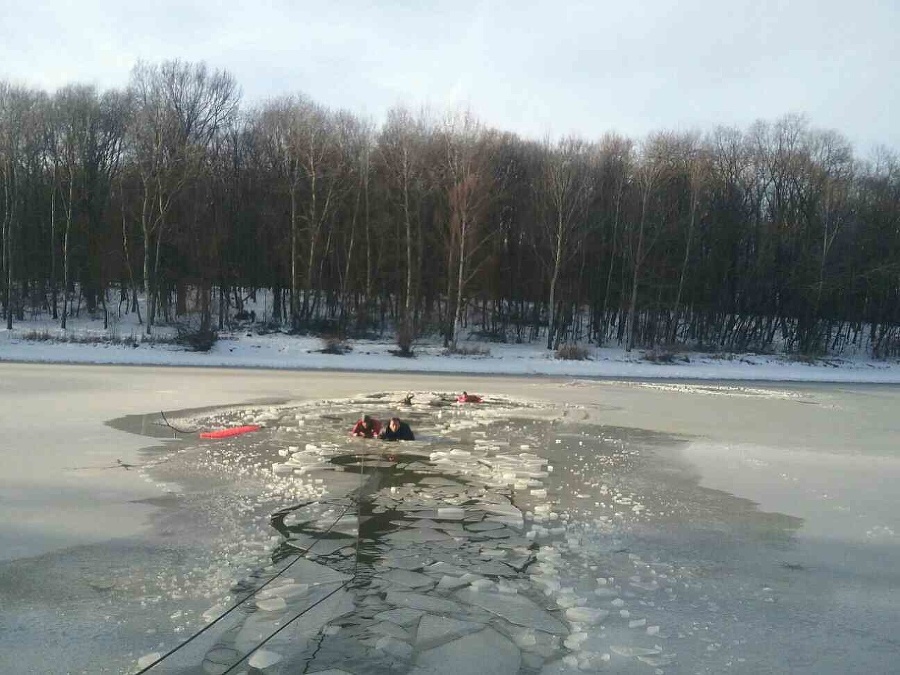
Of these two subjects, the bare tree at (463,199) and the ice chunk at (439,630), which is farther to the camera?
the bare tree at (463,199)

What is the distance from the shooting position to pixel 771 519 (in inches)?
356

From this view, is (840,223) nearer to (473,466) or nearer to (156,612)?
(473,466)

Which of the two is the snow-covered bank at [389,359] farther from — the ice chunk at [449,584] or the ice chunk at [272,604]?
the ice chunk at [272,604]

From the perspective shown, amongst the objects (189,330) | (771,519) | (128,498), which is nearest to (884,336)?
(189,330)

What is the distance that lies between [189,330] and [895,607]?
30878 millimetres

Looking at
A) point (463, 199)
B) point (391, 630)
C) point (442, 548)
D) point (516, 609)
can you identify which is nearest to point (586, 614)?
point (516, 609)

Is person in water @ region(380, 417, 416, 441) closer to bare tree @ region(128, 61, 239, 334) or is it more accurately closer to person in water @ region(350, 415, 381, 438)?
person in water @ region(350, 415, 381, 438)

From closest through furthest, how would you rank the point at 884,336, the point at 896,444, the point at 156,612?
the point at 156,612 < the point at 896,444 < the point at 884,336

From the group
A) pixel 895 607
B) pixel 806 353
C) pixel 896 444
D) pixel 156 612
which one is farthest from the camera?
pixel 806 353

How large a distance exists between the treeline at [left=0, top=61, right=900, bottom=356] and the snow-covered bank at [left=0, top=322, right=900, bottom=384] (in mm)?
3411

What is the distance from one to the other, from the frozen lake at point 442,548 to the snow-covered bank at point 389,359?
15255 mm

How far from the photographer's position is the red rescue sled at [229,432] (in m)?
13.1

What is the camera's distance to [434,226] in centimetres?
4253

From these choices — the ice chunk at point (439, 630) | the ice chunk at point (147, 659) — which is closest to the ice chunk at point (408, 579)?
the ice chunk at point (439, 630)
